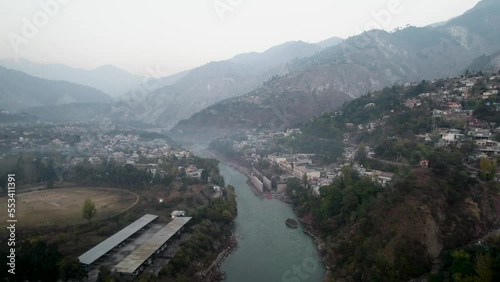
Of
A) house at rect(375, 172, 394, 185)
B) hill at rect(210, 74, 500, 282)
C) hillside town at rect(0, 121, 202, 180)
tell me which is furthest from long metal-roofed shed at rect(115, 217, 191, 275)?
house at rect(375, 172, 394, 185)

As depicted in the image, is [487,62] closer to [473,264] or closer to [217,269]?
[473,264]

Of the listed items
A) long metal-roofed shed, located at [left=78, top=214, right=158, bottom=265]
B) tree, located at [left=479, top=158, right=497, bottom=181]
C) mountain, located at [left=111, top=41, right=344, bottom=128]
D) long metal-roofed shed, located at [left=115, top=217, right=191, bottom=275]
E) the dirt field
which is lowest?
long metal-roofed shed, located at [left=115, top=217, right=191, bottom=275]

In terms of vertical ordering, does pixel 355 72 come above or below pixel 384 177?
above

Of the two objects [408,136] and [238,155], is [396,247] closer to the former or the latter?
[408,136]

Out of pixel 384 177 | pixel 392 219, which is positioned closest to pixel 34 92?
pixel 384 177

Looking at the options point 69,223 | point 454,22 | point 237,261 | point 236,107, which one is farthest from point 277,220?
point 454,22

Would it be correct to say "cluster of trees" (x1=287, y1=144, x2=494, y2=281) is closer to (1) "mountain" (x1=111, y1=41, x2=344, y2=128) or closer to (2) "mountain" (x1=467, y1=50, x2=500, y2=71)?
(2) "mountain" (x1=467, y1=50, x2=500, y2=71)

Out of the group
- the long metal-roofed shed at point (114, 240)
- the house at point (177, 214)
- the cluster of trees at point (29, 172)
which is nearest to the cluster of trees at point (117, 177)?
the cluster of trees at point (29, 172)
